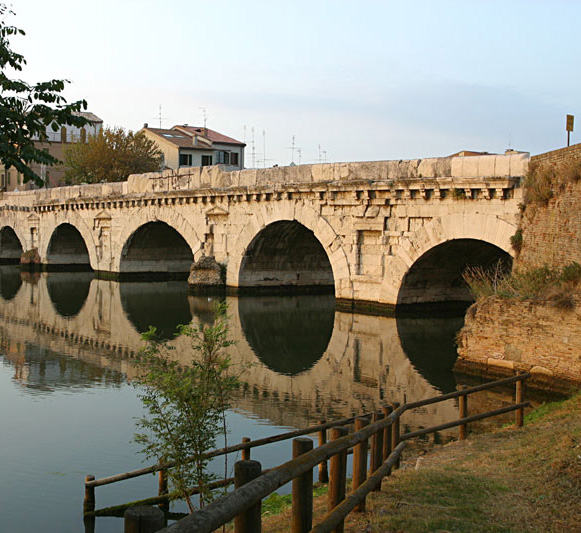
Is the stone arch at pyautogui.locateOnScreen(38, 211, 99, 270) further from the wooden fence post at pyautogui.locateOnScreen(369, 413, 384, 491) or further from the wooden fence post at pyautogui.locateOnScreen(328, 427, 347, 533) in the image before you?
the wooden fence post at pyautogui.locateOnScreen(328, 427, 347, 533)

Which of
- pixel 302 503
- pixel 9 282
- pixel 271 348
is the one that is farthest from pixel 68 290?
pixel 302 503

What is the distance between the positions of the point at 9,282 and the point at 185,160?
22131 millimetres

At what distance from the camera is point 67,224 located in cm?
3578

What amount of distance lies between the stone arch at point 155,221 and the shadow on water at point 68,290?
175 centimetres

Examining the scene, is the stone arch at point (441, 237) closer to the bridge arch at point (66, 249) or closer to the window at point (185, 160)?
the bridge arch at point (66, 249)

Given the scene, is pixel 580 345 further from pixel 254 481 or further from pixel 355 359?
pixel 254 481

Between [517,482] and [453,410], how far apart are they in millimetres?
4701

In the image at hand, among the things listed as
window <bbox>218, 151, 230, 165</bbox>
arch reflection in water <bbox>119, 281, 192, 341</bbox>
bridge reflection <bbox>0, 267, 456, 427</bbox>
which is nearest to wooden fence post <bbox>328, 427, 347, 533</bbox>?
bridge reflection <bbox>0, 267, 456, 427</bbox>

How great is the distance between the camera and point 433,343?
15703 mm

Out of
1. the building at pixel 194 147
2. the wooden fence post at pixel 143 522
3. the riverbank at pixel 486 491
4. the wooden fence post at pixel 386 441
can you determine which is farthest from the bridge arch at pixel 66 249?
the wooden fence post at pixel 143 522

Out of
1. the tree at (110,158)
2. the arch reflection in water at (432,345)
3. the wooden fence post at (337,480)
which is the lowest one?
the arch reflection in water at (432,345)

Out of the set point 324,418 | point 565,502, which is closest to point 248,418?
point 324,418

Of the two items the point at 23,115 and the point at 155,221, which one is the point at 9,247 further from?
the point at 23,115

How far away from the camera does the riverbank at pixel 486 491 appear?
15.6ft
